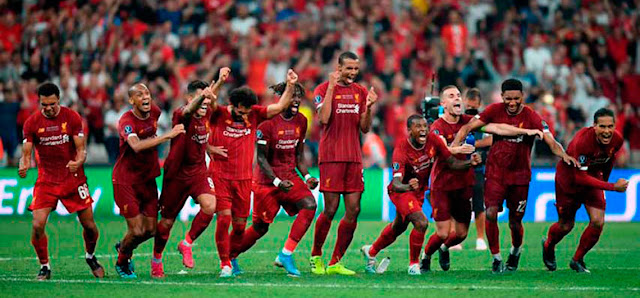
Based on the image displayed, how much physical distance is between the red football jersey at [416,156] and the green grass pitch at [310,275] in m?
1.25

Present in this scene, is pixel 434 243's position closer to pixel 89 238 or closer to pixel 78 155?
pixel 89 238

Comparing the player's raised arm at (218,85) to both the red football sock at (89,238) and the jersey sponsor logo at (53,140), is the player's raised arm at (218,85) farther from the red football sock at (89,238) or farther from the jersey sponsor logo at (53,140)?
the red football sock at (89,238)

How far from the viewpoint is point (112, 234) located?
2006cm

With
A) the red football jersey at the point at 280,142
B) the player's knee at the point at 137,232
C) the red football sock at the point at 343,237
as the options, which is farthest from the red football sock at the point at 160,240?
the red football sock at the point at 343,237

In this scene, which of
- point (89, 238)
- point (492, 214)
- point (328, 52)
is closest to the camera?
point (89, 238)

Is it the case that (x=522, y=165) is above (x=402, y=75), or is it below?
below

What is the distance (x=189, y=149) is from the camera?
45.1ft

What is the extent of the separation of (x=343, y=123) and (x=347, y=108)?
192 mm

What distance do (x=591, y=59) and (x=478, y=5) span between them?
3193 millimetres

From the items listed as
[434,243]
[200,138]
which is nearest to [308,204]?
[200,138]

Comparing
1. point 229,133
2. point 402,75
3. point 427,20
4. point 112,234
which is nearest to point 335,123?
point 229,133

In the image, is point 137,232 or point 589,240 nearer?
point 137,232

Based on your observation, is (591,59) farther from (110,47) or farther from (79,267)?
(79,267)

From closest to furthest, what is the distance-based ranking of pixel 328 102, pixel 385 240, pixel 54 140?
pixel 54 140 → pixel 328 102 → pixel 385 240
